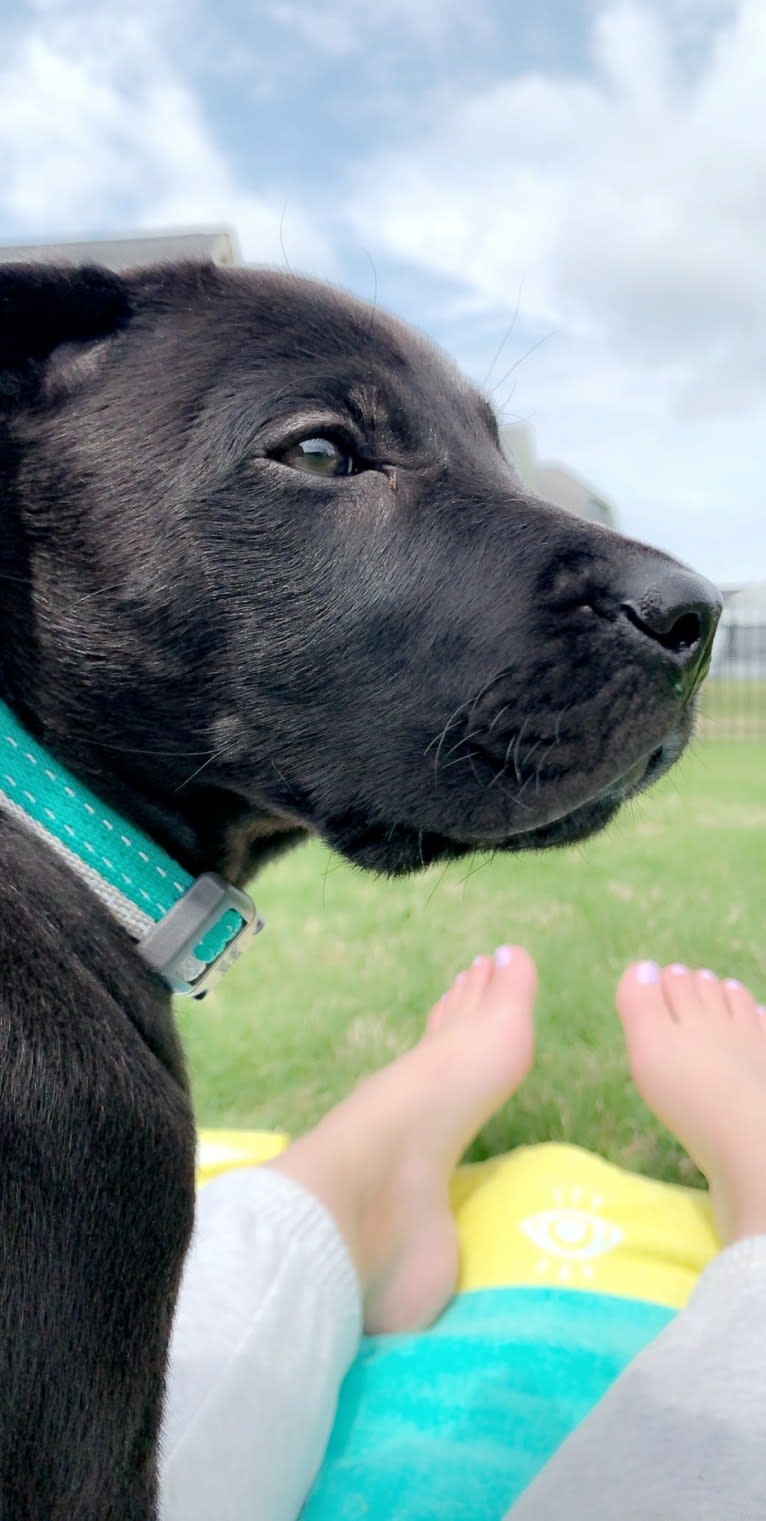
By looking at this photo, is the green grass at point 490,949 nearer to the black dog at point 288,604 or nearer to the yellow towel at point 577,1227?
the yellow towel at point 577,1227

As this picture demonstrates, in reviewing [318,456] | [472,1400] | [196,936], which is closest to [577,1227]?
[472,1400]

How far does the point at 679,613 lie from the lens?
119 centimetres

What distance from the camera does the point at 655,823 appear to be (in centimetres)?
349

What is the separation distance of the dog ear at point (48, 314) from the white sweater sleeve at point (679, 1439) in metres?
1.43

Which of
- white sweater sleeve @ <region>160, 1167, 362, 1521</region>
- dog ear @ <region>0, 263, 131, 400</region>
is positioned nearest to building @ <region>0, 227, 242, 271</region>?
dog ear @ <region>0, 263, 131, 400</region>

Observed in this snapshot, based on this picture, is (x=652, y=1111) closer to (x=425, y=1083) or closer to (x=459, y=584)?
(x=425, y=1083)

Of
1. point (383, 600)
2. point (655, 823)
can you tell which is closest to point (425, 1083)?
point (383, 600)

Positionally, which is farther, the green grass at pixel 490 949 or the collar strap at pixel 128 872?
the green grass at pixel 490 949

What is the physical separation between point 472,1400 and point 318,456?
50.4 inches

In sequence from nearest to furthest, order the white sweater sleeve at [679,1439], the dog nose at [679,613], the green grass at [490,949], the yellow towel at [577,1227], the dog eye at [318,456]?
1. the white sweater sleeve at [679,1439]
2. the dog nose at [679,613]
3. the dog eye at [318,456]
4. the yellow towel at [577,1227]
5. the green grass at [490,949]

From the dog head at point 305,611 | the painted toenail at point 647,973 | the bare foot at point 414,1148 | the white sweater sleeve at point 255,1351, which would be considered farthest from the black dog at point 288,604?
the painted toenail at point 647,973

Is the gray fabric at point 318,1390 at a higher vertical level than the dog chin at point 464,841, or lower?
lower

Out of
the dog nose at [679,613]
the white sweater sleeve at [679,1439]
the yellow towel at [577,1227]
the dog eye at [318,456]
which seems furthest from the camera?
the yellow towel at [577,1227]

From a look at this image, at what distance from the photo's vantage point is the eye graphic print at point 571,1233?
72.4 inches
